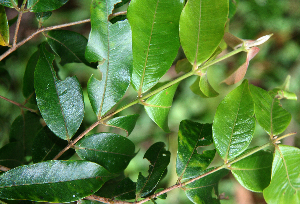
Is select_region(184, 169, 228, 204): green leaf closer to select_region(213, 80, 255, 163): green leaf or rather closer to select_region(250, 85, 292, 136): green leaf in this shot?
select_region(213, 80, 255, 163): green leaf

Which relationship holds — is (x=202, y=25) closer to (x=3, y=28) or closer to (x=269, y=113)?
(x=269, y=113)

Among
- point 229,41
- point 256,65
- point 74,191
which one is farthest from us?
point 256,65

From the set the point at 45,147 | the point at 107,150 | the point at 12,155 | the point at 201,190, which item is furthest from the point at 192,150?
the point at 12,155

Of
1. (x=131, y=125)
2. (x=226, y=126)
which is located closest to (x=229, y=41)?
(x=226, y=126)

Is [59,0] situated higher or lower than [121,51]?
higher

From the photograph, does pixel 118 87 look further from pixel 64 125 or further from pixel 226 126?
pixel 226 126

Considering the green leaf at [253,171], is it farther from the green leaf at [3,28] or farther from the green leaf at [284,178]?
the green leaf at [3,28]
